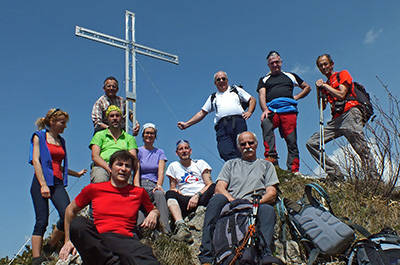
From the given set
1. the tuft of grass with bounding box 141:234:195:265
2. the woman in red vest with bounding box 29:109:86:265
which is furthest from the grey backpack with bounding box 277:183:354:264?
the woman in red vest with bounding box 29:109:86:265

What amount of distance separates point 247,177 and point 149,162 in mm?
1911

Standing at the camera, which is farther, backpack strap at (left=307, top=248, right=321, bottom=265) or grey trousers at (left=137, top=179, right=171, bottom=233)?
grey trousers at (left=137, top=179, right=171, bottom=233)

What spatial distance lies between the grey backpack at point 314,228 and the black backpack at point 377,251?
0.27m

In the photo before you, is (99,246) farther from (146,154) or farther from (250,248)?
(146,154)

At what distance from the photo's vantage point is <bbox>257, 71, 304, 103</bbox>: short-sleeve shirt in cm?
780

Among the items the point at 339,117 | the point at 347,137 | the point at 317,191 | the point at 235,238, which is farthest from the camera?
the point at 339,117

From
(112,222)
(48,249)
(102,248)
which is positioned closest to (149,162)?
(48,249)

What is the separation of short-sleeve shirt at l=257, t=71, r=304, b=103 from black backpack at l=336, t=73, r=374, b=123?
0.88 metres

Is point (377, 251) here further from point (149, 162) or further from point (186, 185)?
point (149, 162)

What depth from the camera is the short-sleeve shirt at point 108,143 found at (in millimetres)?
6367

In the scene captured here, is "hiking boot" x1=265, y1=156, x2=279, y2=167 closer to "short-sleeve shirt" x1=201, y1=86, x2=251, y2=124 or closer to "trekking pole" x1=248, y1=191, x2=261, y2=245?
"short-sleeve shirt" x1=201, y1=86, x2=251, y2=124

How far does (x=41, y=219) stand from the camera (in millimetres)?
5371

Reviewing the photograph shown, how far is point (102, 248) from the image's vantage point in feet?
13.3

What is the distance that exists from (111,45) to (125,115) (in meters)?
4.16
